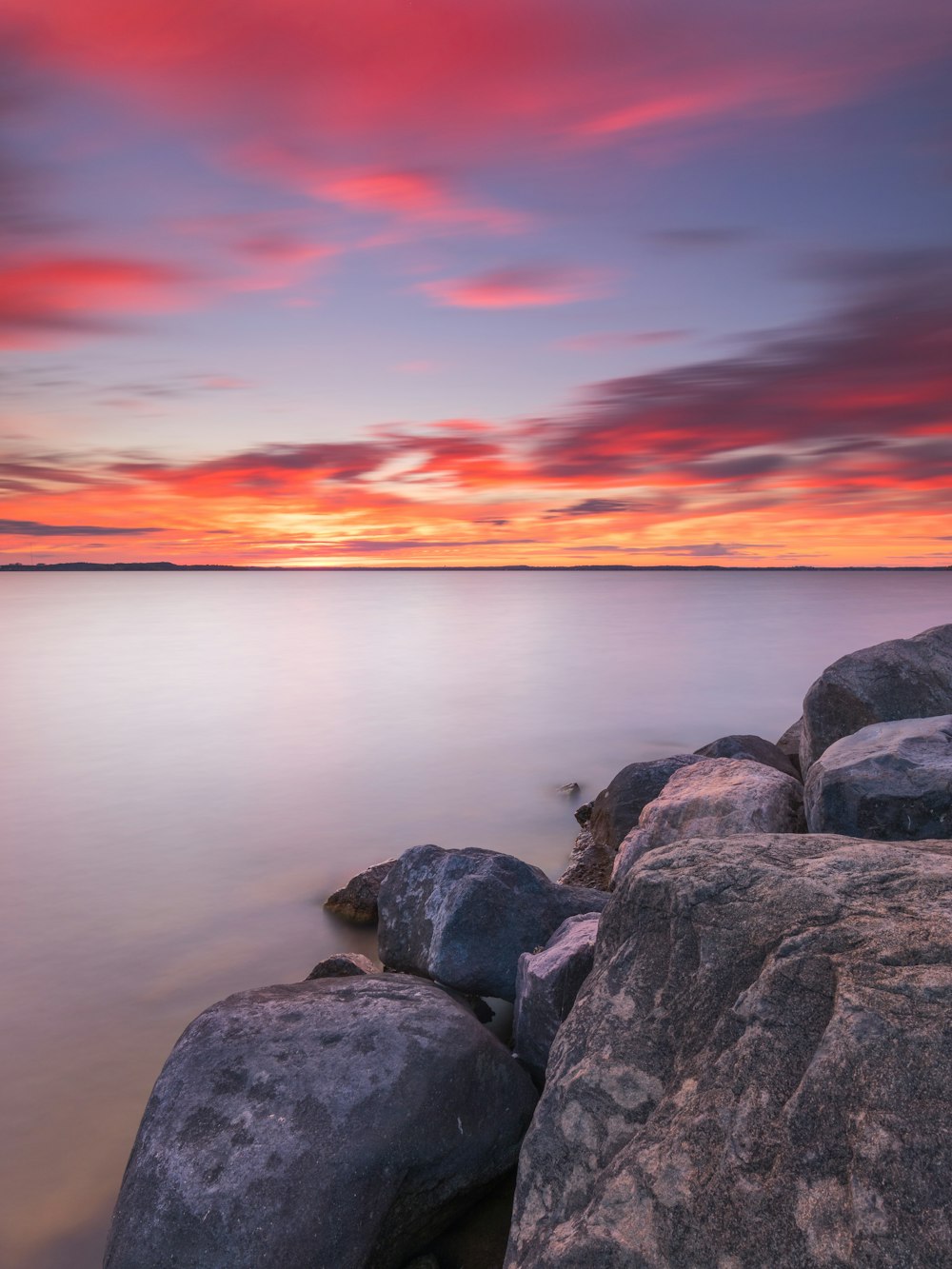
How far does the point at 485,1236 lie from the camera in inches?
166

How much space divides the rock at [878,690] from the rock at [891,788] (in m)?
1.77

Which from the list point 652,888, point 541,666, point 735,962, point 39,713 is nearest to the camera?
point 735,962

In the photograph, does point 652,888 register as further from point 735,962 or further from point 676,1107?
point 676,1107

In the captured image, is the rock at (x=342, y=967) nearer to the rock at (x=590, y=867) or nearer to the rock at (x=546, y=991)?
the rock at (x=546, y=991)

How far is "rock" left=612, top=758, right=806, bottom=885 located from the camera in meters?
6.55

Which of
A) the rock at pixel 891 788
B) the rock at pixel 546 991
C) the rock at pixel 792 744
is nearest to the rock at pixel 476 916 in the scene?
the rock at pixel 546 991

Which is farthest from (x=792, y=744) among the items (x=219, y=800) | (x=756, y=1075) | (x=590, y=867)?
(x=756, y=1075)

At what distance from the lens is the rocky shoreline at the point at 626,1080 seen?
230 cm

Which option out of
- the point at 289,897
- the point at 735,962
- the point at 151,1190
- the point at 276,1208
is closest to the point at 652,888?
the point at 735,962

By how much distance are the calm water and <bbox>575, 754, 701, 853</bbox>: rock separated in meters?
0.94

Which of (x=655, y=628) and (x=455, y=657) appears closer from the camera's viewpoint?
(x=455, y=657)

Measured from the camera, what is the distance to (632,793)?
9672mm

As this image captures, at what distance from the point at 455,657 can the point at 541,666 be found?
14.6 feet

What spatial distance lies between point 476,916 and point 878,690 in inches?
158
